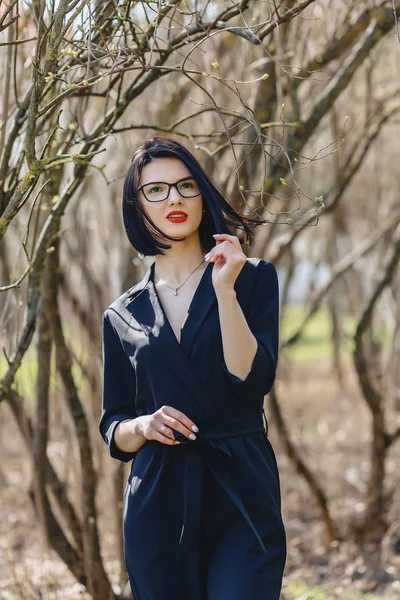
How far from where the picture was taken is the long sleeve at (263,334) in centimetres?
229

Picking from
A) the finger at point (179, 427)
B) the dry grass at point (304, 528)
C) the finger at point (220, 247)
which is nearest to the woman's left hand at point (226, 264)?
the finger at point (220, 247)

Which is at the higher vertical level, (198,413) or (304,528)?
(198,413)

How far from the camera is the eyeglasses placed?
8.12 ft

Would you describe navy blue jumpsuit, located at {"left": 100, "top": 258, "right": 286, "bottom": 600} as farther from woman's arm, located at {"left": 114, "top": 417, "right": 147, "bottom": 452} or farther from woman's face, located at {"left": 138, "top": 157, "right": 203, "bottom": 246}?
woman's face, located at {"left": 138, "top": 157, "right": 203, "bottom": 246}

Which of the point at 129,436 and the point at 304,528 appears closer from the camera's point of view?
the point at 129,436

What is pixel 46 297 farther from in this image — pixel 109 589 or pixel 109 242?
pixel 109 242

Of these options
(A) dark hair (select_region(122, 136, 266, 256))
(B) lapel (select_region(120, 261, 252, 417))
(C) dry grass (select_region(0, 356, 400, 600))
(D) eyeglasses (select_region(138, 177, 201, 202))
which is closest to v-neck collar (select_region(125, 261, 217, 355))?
(B) lapel (select_region(120, 261, 252, 417))

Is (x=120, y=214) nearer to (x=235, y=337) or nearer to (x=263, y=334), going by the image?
(x=263, y=334)

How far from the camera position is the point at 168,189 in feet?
8.13

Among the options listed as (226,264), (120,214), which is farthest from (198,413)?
(120,214)

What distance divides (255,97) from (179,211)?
1705 millimetres

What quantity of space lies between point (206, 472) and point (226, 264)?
590 millimetres

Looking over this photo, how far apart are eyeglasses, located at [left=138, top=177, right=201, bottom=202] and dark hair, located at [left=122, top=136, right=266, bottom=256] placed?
28mm

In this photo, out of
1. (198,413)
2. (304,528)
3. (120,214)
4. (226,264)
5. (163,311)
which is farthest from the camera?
(304,528)
